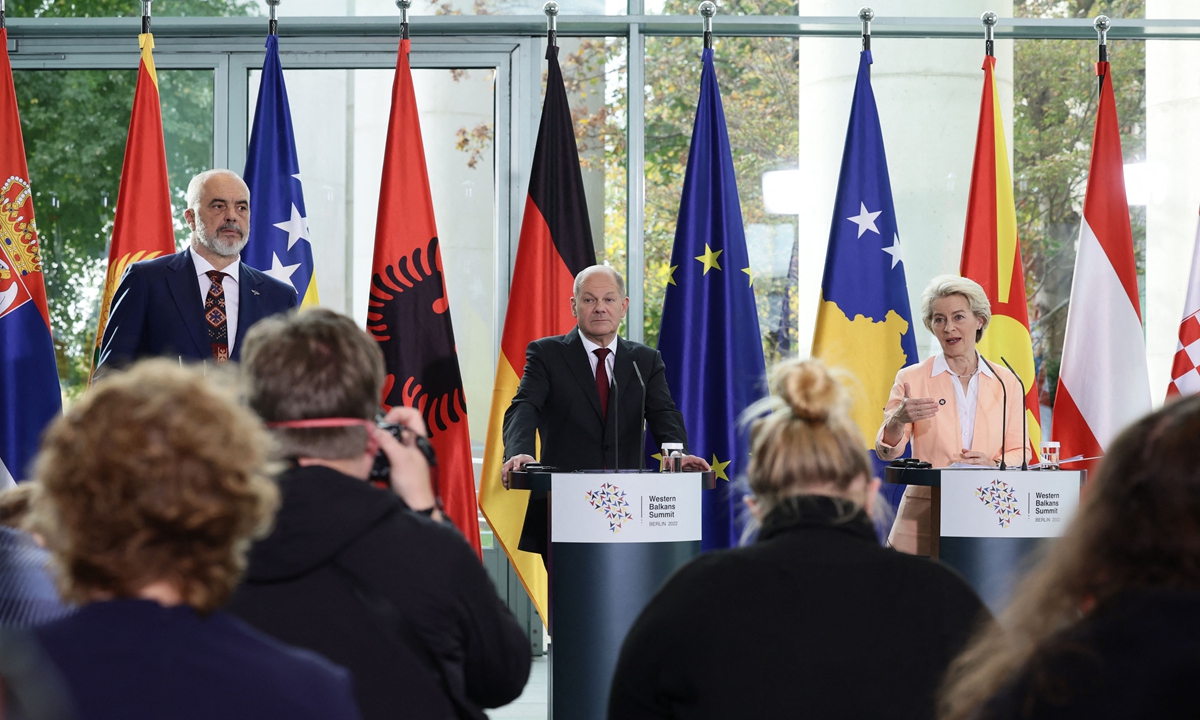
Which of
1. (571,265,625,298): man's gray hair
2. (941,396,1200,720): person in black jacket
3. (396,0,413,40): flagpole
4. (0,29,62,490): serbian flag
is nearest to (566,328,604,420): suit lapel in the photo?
(571,265,625,298): man's gray hair

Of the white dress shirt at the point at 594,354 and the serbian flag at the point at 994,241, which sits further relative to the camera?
the serbian flag at the point at 994,241

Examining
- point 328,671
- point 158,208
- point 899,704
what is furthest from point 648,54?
point 328,671

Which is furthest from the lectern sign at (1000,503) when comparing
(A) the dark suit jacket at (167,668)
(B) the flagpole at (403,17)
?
(B) the flagpole at (403,17)

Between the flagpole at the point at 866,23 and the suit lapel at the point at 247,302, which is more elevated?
the flagpole at the point at 866,23

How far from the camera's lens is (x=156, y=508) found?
41.9 inches

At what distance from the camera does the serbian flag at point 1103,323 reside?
5.31 m

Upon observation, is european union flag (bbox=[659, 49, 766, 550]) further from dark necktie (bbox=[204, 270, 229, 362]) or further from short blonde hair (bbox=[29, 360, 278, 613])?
short blonde hair (bbox=[29, 360, 278, 613])

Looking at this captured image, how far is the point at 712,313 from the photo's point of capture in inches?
214

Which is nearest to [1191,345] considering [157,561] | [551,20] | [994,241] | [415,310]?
[994,241]

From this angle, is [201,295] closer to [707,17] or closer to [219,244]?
[219,244]

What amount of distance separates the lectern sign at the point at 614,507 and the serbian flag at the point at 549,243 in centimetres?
196

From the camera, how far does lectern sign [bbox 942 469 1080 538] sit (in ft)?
11.7

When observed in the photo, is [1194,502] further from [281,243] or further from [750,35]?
[750,35]

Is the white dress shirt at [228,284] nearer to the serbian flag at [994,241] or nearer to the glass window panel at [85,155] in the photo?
the glass window panel at [85,155]
